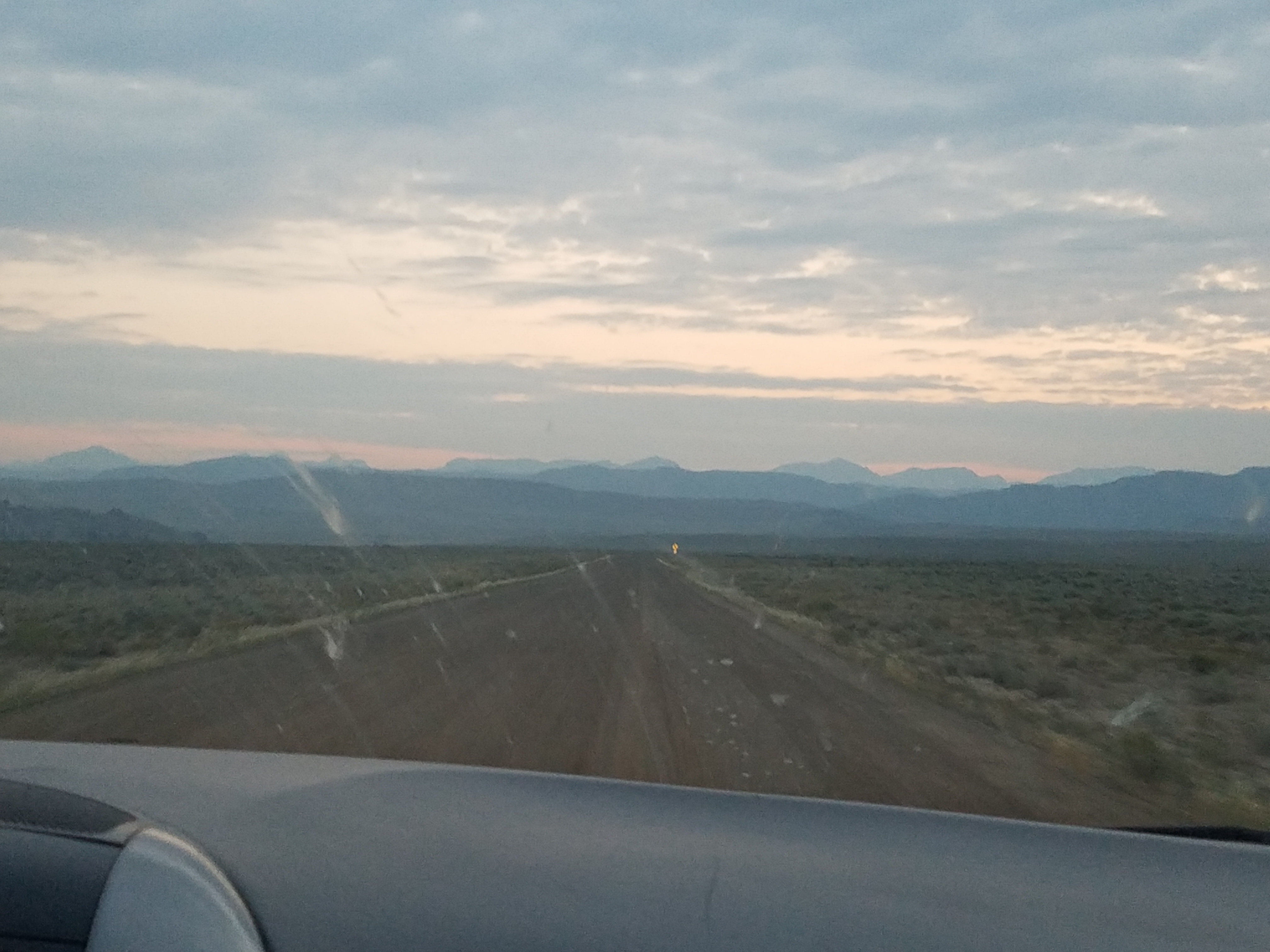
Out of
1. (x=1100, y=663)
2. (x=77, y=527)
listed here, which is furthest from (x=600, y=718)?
(x=77, y=527)

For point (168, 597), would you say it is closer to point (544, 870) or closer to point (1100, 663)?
point (1100, 663)

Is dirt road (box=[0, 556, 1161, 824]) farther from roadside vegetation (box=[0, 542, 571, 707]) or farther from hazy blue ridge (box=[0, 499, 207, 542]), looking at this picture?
hazy blue ridge (box=[0, 499, 207, 542])

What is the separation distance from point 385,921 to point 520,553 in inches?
3679

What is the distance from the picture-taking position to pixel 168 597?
1222 inches

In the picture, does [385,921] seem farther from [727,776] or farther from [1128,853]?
[727,776]

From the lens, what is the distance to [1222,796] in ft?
33.0

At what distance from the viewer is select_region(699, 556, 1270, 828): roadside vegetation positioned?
1141cm

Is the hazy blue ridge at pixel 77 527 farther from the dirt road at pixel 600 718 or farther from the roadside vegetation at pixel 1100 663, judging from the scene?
the dirt road at pixel 600 718

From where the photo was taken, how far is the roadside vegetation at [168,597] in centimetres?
1723

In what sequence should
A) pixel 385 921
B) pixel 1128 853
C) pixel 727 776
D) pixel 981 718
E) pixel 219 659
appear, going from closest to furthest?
pixel 385 921
pixel 1128 853
pixel 727 776
pixel 981 718
pixel 219 659

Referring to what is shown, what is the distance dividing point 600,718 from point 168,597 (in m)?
22.1

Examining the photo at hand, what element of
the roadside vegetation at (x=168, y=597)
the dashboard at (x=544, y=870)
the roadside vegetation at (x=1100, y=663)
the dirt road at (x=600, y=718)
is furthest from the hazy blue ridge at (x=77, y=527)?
the dashboard at (x=544, y=870)

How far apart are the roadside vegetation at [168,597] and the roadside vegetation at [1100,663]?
1076 centimetres

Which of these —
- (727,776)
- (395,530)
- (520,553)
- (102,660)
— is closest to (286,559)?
(520,553)
